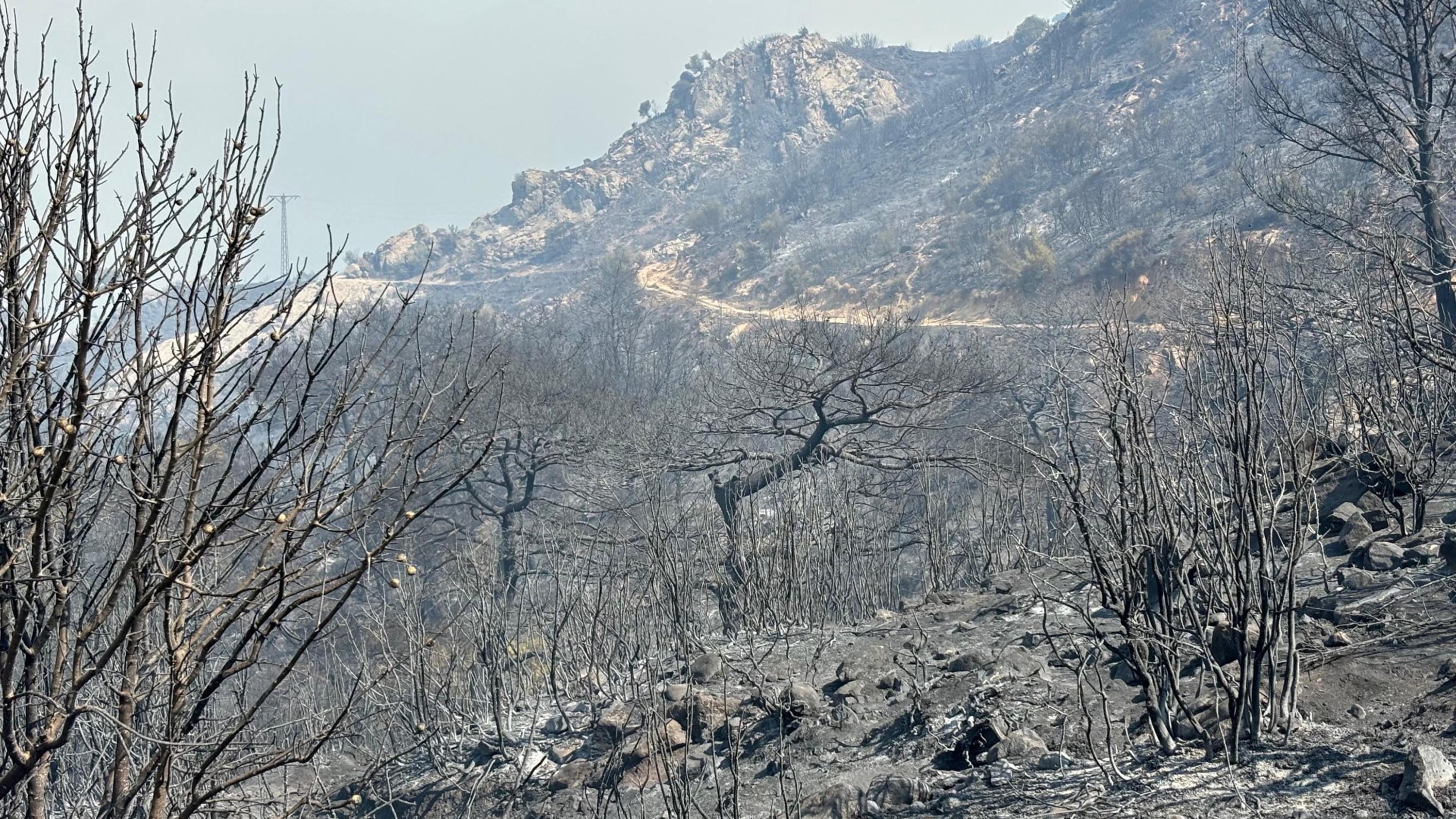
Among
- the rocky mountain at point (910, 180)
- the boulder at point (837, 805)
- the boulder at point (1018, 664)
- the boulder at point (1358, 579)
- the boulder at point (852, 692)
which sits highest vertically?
the rocky mountain at point (910, 180)

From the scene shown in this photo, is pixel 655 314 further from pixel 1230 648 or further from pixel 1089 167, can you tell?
pixel 1230 648

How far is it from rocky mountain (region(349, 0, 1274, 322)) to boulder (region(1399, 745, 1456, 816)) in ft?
65.6

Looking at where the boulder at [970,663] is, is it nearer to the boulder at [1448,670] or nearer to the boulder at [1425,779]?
the boulder at [1448,670]

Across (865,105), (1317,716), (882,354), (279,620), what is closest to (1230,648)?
(1317,716)

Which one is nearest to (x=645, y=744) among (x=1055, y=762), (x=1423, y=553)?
(x=1055, y=762)

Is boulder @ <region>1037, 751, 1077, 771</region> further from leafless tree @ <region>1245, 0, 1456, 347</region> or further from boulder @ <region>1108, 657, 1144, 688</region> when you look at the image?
leafless tree @ <region>1245, 0, 1456, 347</region>

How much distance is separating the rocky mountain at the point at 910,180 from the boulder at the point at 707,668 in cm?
1617

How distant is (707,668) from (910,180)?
60016 millimetres

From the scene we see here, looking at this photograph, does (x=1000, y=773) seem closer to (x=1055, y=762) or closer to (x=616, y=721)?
(x=1055, y=762)

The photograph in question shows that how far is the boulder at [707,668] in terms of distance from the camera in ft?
24.3

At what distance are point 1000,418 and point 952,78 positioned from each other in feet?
247

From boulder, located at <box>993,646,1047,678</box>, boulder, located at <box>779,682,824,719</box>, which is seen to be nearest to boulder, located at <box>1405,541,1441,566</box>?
boulder, located at <box>993,646,1047,678</box>

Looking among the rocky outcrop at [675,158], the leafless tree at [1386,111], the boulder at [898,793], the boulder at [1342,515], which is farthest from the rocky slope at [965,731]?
the rocky outcrop at [675,158]

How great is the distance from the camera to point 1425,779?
11.3 feet
